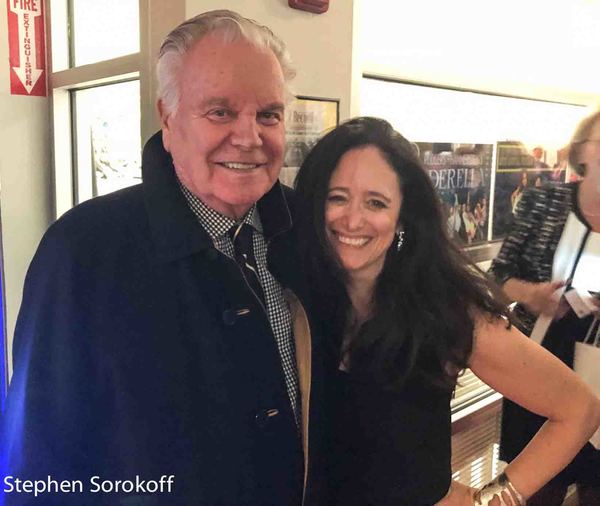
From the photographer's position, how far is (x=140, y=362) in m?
1.12

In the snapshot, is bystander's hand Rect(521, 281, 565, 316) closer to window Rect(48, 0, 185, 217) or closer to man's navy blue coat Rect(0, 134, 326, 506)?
man's navy blue coat Rect(0, 134, 326, 506)

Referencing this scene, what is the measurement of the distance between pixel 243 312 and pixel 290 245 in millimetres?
256

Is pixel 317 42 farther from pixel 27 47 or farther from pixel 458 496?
pixel 458 496

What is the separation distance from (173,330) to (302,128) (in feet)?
2.94

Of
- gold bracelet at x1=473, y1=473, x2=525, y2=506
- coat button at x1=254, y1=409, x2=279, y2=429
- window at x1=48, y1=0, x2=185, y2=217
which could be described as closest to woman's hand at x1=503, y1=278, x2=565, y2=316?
gold bracelet at x1=473, y1=473, x2=525, y2=506

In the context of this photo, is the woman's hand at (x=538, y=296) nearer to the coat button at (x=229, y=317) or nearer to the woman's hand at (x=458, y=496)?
the woman's hand at (x=458, y=496)

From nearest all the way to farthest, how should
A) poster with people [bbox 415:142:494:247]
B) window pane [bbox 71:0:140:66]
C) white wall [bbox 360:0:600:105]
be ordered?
window pane [bbox 71:0:140:66]
white wall [bbox 360:0:600:105]
poster with people [bbox 415:142:494:247]

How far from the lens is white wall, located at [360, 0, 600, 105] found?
2.47 m

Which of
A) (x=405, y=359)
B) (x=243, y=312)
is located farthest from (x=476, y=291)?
(x=243, y=312)

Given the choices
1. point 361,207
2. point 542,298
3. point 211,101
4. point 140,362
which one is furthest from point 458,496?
point 211,101

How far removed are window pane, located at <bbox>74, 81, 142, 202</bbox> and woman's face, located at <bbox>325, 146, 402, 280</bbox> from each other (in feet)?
3.04

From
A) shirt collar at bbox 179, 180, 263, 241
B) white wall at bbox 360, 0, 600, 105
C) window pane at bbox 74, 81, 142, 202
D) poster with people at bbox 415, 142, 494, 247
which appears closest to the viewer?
shirt collar at bbox 179, 180, 263, 241

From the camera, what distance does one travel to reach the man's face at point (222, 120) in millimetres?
1170

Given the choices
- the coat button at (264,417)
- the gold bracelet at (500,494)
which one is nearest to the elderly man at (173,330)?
the coat button at (264,417)
